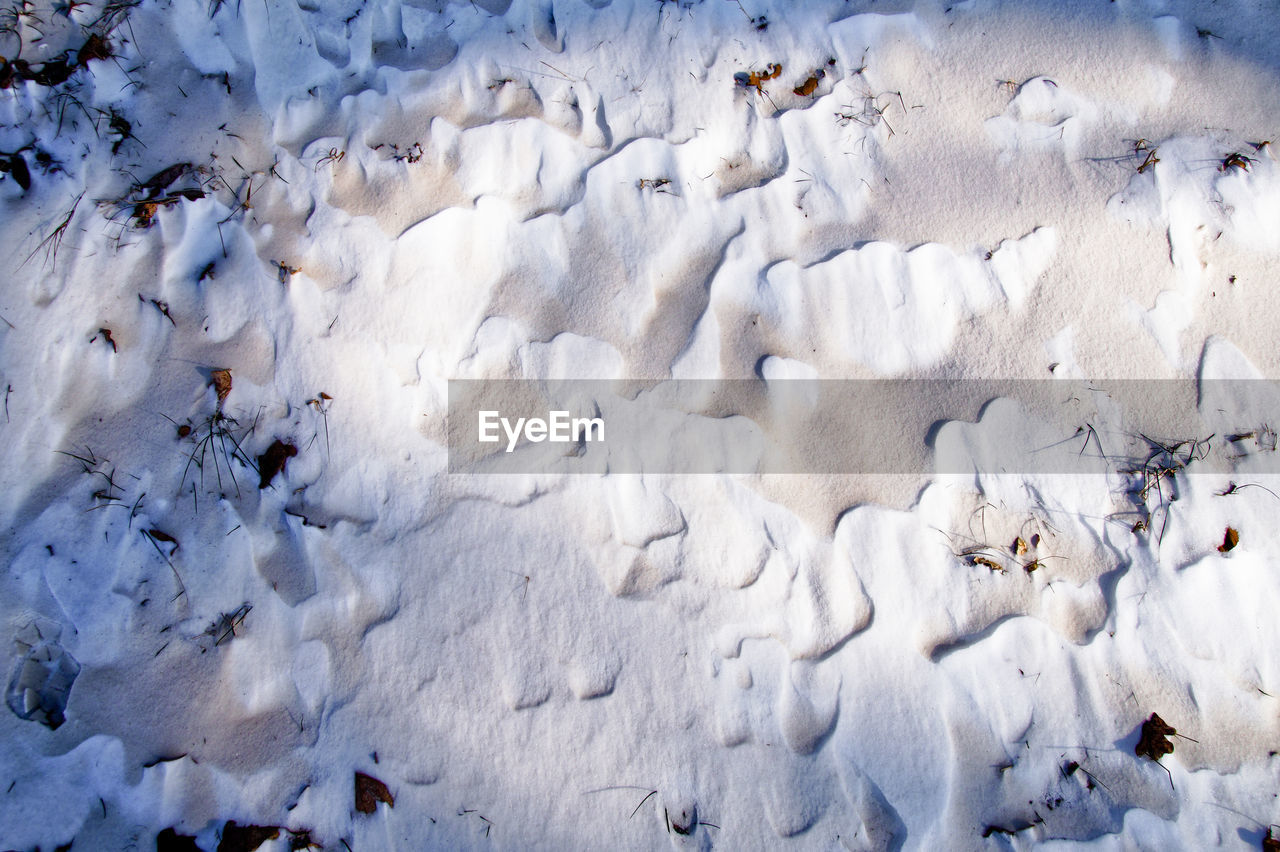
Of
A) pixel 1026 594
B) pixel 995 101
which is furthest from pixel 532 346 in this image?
pixel 995 101

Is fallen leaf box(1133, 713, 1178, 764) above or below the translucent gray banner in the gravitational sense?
below

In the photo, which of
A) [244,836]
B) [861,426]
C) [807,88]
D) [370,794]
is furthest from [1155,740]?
[244,836]

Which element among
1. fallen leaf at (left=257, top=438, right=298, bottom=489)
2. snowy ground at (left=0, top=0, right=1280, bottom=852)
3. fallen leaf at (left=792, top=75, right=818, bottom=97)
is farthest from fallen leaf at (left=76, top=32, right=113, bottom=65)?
fallen leaf at (left=792, top=75, right=818, bottom=97)

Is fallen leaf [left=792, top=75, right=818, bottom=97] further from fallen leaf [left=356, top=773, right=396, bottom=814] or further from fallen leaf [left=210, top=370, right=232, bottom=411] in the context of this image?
fallen leaf [left=356, top=773, right=396, bottom=814]

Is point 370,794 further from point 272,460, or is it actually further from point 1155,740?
point 1155,740

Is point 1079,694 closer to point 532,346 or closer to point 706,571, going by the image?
point 706,571

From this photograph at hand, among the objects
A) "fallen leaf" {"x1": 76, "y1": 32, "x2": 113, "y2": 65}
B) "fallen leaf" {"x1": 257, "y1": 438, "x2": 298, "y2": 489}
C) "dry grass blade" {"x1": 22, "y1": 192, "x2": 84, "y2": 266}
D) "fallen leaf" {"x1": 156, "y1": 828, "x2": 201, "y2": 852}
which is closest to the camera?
"fallen leaf" {"x1": 156, "y1": 828, "x2": 201, "y2": 852}
